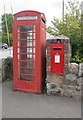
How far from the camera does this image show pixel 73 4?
30.7 feet

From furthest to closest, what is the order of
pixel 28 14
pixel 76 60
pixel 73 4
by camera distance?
pixel 73 4
pixel 76 60
pixel 28 14

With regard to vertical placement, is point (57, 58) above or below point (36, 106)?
above

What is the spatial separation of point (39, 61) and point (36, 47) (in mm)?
411

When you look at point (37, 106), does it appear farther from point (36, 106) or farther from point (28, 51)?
point (28, 51)

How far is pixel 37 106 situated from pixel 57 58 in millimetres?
1509

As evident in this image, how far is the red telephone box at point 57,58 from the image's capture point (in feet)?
19.1

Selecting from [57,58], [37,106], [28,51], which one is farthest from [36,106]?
[28,51]

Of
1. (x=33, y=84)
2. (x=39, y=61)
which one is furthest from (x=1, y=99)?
(x=39, y=61)

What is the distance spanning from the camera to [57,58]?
231 inches

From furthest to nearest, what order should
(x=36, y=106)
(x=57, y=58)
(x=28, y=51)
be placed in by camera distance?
(x=28, y=51) → (x=57, y=58) → (x=36, y=106)

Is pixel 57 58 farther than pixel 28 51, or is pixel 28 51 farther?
pixel 28 51

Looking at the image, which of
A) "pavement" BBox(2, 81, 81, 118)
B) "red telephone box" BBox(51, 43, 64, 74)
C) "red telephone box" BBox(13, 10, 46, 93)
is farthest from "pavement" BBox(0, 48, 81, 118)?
"red telephone box" BBox(51, 43, 64, 74)

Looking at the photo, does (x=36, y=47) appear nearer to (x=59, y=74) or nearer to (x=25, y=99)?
(x=59, y=74)

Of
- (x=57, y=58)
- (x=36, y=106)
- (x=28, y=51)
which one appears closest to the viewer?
(x=36, y=106)
